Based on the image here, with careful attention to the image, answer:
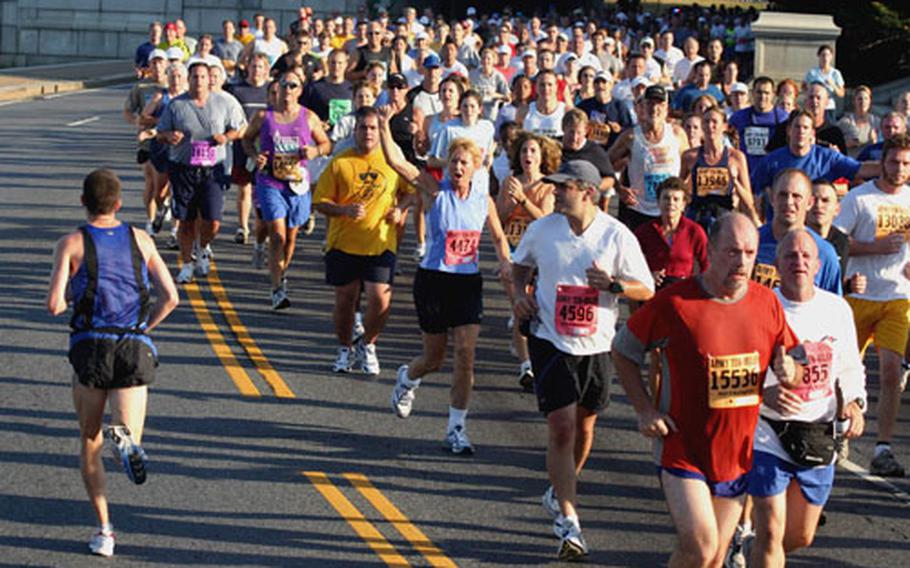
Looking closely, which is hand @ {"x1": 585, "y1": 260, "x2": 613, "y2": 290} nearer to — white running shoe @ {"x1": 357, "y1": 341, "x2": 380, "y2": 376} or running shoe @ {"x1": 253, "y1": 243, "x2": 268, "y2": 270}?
white running shoe @ {"x1": 357, "y1": 341, "x2": 380, "y2": 376}

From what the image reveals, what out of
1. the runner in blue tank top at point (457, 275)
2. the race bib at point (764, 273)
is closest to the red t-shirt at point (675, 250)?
the runner in blue tank top at point (457, 275)

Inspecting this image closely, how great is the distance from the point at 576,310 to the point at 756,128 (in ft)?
26.4

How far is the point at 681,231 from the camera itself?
11.9m

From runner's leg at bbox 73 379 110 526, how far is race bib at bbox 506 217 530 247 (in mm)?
4945

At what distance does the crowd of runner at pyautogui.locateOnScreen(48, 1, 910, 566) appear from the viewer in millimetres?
7793

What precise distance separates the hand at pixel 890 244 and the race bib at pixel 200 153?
23.9ft

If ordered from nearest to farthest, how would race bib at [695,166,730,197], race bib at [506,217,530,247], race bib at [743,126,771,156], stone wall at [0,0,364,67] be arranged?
race bib at [506,217,530,247] → race bib at [695,166,730,197] → race bib at [743,126,771,156] → stone wall at [0,0,364,67]

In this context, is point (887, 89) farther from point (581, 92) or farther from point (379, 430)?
point (379, 430)

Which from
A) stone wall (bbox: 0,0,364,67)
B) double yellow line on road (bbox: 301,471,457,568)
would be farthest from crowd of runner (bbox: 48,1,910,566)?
stone wall (bbox: 0,0,364,67)

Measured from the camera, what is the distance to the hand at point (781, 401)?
26.5 ft

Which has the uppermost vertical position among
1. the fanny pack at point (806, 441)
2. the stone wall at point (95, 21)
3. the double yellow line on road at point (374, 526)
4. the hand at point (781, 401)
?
the stone wall at point (95, 21)

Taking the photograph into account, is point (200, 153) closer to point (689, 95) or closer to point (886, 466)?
point (689, 95)

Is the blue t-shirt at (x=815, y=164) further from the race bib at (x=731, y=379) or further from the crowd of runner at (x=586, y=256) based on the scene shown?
the race bib at (x=731, y=379)

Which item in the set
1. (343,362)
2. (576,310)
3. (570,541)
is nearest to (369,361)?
(343,362)
